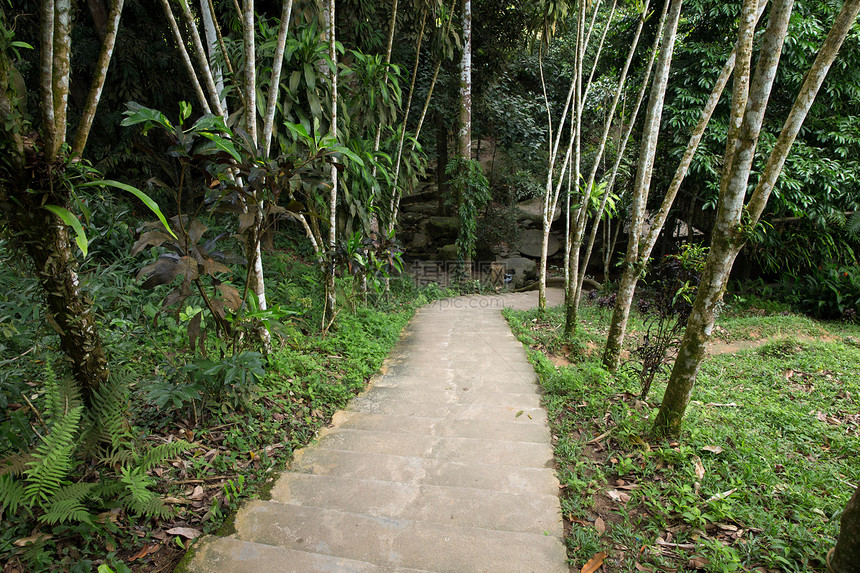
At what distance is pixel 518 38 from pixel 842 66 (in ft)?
15.1

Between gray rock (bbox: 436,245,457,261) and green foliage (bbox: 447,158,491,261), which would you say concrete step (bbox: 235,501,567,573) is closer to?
green foliage (bbox: 447,158,491,261)

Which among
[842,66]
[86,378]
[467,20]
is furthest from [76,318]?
[842,66]

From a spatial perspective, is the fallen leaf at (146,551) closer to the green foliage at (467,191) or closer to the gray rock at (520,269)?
the green foliage at (467,191)

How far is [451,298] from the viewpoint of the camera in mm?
6816

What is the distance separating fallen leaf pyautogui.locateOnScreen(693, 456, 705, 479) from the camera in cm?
197

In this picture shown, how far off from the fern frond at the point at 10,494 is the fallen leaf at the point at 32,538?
0.09 m

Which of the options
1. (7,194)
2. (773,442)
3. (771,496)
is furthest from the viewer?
(773,442)

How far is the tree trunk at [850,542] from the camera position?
110cm

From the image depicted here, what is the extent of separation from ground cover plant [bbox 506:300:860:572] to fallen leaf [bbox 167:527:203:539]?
132 cm

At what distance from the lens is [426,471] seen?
1976 mm

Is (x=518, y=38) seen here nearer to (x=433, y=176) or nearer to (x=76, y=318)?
(x=433, y=176)

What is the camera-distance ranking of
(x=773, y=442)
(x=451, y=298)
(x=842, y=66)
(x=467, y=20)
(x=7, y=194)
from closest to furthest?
(x=7, y=194), (x=773, y=442), (x=842, y=66), (x=467, y=20), (x=451, y=298)

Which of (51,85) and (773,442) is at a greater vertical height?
(51,85)

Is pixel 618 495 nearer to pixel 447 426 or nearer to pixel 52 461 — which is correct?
pixel 447 426
